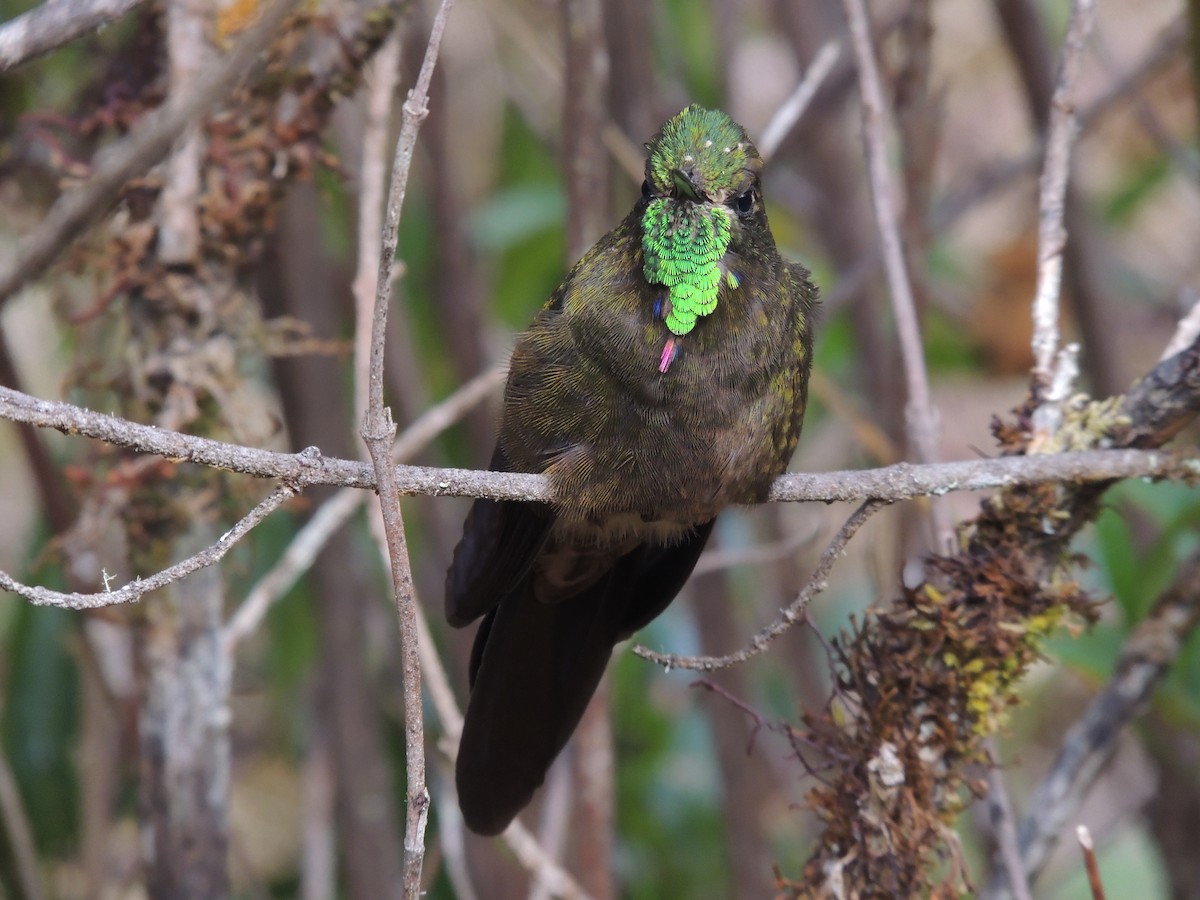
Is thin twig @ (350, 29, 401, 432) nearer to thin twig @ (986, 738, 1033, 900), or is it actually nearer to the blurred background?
the blurred background

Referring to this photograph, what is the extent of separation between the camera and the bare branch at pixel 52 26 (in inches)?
59.1

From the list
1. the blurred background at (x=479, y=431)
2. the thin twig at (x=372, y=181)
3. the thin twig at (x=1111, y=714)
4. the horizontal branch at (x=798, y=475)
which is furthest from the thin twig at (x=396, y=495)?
the thin twig at (x=1111, y=714)

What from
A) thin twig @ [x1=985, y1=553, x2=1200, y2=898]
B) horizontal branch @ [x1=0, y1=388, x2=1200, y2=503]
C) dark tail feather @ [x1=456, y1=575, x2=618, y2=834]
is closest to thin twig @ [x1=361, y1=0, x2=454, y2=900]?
horizontal branch @ [x1=0, y1=388, x2=1200, y2=503]

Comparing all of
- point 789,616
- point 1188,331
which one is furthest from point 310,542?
point 1188,331

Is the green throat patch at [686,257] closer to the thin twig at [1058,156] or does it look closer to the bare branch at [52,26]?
the thin twig at [1058,156]

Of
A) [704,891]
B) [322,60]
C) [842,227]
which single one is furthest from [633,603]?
[842,227]

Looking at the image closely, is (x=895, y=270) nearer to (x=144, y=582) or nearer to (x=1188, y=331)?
(x=1188, y=331)

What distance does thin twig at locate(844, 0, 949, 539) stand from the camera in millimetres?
2127

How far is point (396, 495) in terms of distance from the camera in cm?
138

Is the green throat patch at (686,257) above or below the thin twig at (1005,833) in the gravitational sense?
above

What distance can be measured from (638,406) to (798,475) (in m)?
0.26

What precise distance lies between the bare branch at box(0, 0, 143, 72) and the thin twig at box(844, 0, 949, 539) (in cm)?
116

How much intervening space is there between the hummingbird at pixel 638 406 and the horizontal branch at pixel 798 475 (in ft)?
0.47

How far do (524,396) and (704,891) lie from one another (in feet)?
6.28
